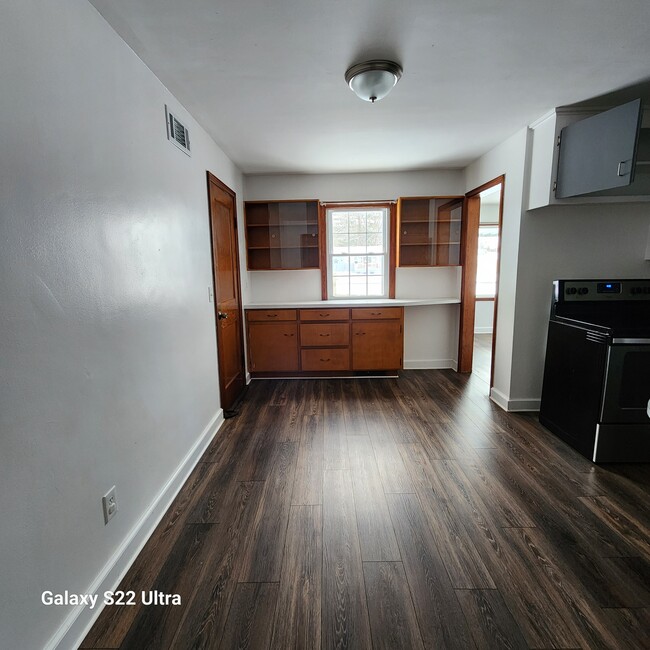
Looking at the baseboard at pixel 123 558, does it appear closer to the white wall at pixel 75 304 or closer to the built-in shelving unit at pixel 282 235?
the white wall at pixel 75 304

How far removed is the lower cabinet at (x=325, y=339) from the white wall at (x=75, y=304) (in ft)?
6.24

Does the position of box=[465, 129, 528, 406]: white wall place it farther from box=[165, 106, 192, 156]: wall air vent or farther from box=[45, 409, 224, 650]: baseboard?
box=[45, 409, 224, 650]: baseboard

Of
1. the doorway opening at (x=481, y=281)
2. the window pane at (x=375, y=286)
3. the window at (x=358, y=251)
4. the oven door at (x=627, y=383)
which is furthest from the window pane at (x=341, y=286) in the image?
the oven door at (x=627, y=383)

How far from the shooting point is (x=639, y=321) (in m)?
2.48

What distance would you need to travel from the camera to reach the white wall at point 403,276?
159 inches

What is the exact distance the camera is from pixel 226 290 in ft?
10.6

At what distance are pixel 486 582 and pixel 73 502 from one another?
164 cm

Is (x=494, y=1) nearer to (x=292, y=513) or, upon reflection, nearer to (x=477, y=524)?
(x=477, y=524)

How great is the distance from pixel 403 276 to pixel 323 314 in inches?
47.4

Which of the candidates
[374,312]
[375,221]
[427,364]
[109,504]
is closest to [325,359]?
[374,312]

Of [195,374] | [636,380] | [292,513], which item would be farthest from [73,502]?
[636,380]

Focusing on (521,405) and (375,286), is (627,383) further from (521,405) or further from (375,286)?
(375,286)

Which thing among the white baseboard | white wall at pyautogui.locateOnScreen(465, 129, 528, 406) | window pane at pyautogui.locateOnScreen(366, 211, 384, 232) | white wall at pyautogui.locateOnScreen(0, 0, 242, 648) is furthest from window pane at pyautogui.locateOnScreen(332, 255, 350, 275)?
white wall at pyautogui.locateOnScreen(0, 0, 242, 648)

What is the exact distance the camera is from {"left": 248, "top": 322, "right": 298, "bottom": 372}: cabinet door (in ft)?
12.7
